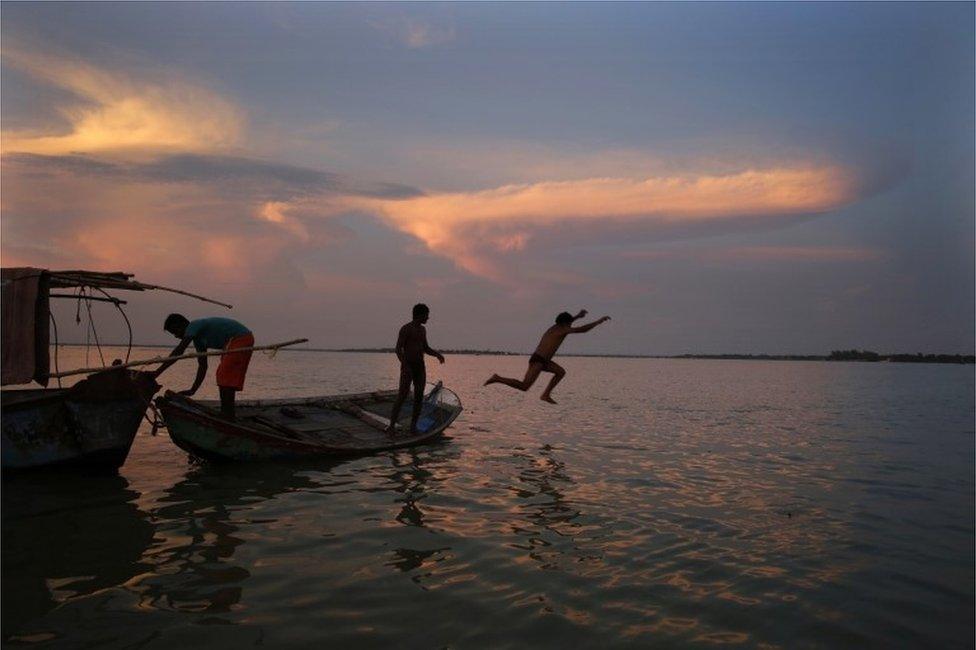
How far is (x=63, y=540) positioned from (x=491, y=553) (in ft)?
14.6

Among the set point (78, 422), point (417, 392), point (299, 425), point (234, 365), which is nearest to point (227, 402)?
point (234, 365)

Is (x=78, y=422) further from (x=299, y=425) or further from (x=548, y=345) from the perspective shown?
(x=548, y=345)

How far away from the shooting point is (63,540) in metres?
6.45

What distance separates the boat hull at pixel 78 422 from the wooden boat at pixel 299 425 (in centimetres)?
52

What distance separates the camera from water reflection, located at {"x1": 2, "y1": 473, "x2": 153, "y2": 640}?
16.3 feet

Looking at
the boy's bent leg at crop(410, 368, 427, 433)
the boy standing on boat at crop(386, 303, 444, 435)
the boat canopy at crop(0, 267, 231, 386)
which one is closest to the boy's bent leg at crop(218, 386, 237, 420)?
the boat canopy at crop(0, 267, 231, 386)

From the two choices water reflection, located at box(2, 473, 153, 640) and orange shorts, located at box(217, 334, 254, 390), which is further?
orange shorts, located at box(217, 334, 254, 390)

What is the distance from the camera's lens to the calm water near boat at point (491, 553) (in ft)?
15.3

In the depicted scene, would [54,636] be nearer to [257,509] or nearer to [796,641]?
[257,509]

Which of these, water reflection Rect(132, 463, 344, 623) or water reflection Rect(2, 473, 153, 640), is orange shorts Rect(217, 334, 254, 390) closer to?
water reflection Rect(132, 463, 344, 623)

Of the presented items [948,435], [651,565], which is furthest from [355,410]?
[948,435]

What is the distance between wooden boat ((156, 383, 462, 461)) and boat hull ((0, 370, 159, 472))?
0.52 m

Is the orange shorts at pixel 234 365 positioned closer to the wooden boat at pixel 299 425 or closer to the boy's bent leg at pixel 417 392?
the wooden boat at pixel 299 425

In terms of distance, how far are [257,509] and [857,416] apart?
73.6 feet
